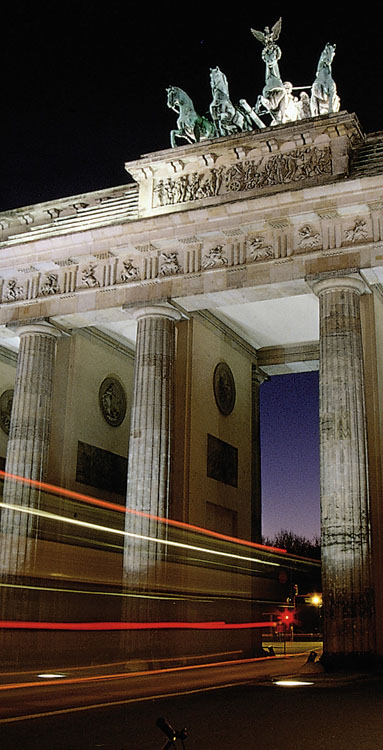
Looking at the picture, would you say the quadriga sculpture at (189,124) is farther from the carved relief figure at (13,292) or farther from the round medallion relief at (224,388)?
the round medallion relief at (224,388)

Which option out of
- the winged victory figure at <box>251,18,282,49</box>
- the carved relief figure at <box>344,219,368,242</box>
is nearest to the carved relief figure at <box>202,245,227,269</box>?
the carved relief figure at <box>344,219,368,242</box>

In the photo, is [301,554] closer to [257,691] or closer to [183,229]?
[183,229]

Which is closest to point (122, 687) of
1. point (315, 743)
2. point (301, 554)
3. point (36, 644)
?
point (315, 743)

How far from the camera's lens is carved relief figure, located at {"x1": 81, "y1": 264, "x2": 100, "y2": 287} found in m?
24.2

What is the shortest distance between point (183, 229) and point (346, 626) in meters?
11.4

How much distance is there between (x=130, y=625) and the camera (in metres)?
20.5

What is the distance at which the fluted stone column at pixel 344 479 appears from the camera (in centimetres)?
1836

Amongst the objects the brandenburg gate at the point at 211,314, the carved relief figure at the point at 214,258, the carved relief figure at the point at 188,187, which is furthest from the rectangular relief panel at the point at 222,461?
the carved relief figure at the point at 188,187

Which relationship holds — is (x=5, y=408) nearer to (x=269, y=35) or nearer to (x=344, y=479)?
(x=344, y=479)

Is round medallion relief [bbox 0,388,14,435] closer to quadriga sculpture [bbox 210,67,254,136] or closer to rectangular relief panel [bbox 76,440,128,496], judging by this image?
rectangular relief panel [bbox 76,440,128,496]

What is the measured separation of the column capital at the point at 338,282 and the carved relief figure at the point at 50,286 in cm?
815

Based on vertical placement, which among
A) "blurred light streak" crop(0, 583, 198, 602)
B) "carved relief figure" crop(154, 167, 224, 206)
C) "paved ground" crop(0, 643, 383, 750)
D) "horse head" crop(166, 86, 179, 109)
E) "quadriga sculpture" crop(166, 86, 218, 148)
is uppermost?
"horse head" crop(166, 86, 179, 109)

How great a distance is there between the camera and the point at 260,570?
27.9 m

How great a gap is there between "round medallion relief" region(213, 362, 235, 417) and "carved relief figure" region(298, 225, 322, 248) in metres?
6.48
